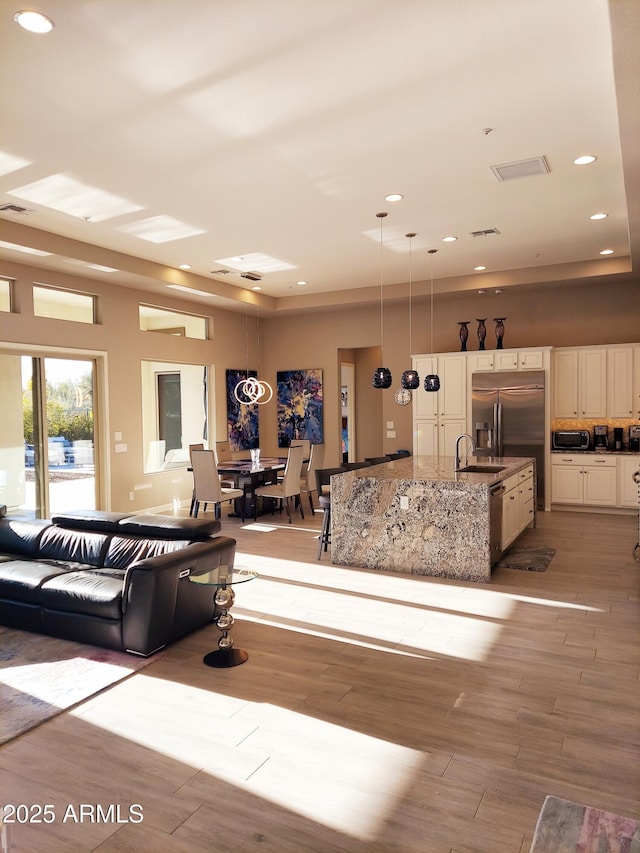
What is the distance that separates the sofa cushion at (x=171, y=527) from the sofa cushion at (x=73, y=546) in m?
0.22

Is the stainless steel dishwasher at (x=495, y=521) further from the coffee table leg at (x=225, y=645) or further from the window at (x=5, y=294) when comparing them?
the window at (x=5, y=294)

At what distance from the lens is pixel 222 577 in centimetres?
370

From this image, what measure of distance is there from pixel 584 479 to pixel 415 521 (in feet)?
13.3

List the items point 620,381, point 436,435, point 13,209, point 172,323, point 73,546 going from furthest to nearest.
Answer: point 172,323 → point 436,435 → point 620,381 → point 13,209 → point 73,546

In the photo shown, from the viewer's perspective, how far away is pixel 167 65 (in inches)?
133

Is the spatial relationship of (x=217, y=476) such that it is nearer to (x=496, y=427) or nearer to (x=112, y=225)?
(x=112, y=225)

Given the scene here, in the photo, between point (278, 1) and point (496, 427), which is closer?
point (278, 1)

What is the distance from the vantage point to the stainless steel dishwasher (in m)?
5.30

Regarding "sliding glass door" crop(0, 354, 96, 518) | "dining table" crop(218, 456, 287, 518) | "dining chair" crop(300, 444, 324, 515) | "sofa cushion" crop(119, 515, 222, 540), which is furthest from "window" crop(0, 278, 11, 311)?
"dining chair" crop(300, 444, 324, 515)

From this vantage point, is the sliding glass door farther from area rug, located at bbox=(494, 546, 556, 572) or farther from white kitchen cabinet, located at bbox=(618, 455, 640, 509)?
white kitchen cabinet, located at bbox=(618, 455, 640, 509)

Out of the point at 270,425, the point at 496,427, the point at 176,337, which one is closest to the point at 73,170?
the point at 176,337

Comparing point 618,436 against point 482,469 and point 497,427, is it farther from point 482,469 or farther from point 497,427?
point 482,469

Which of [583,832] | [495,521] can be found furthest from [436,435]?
[583,832]

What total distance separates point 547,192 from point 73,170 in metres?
4.12
